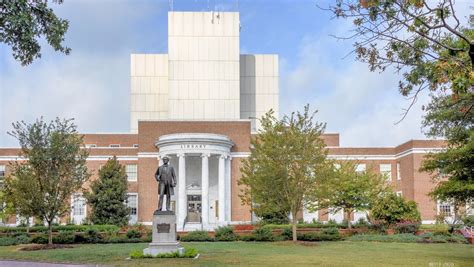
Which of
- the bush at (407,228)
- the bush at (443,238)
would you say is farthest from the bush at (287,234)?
the bush at (443,238)

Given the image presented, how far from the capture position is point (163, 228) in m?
23.8

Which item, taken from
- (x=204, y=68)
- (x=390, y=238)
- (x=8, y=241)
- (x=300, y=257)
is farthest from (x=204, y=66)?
(x=300, y=257)

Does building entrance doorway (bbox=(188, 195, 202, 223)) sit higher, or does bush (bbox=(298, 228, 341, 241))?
building entrance doorway (bbox=(188, 195, 202, 223))

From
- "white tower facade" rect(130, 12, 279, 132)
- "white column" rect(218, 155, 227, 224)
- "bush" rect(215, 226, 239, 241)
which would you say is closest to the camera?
"bush" rect(215, 226, 239, 241)

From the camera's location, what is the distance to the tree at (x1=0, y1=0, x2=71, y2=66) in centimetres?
1266

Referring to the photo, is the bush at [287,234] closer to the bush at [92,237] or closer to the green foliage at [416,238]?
the green foliage at [416,238]

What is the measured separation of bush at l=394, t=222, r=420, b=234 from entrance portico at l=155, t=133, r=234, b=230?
1941 centimetres

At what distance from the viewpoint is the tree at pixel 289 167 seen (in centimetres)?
3425

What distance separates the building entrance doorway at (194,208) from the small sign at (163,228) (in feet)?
106

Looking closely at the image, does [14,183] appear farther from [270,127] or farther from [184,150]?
[184,150]

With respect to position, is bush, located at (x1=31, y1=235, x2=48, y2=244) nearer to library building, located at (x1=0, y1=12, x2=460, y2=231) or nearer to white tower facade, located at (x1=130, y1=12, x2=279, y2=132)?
library building, located at (x1=0, y1=12, x2=460, y2=231)

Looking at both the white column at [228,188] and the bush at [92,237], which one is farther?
the white column at [228,188]

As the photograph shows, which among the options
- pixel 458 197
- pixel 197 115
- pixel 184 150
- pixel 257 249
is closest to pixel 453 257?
pixel 458 197

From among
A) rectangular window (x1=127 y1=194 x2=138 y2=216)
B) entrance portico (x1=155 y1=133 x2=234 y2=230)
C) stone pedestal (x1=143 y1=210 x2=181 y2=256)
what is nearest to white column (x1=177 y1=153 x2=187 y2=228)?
entrance portico (x1=155 y1=133 x2=234 y2=230)
